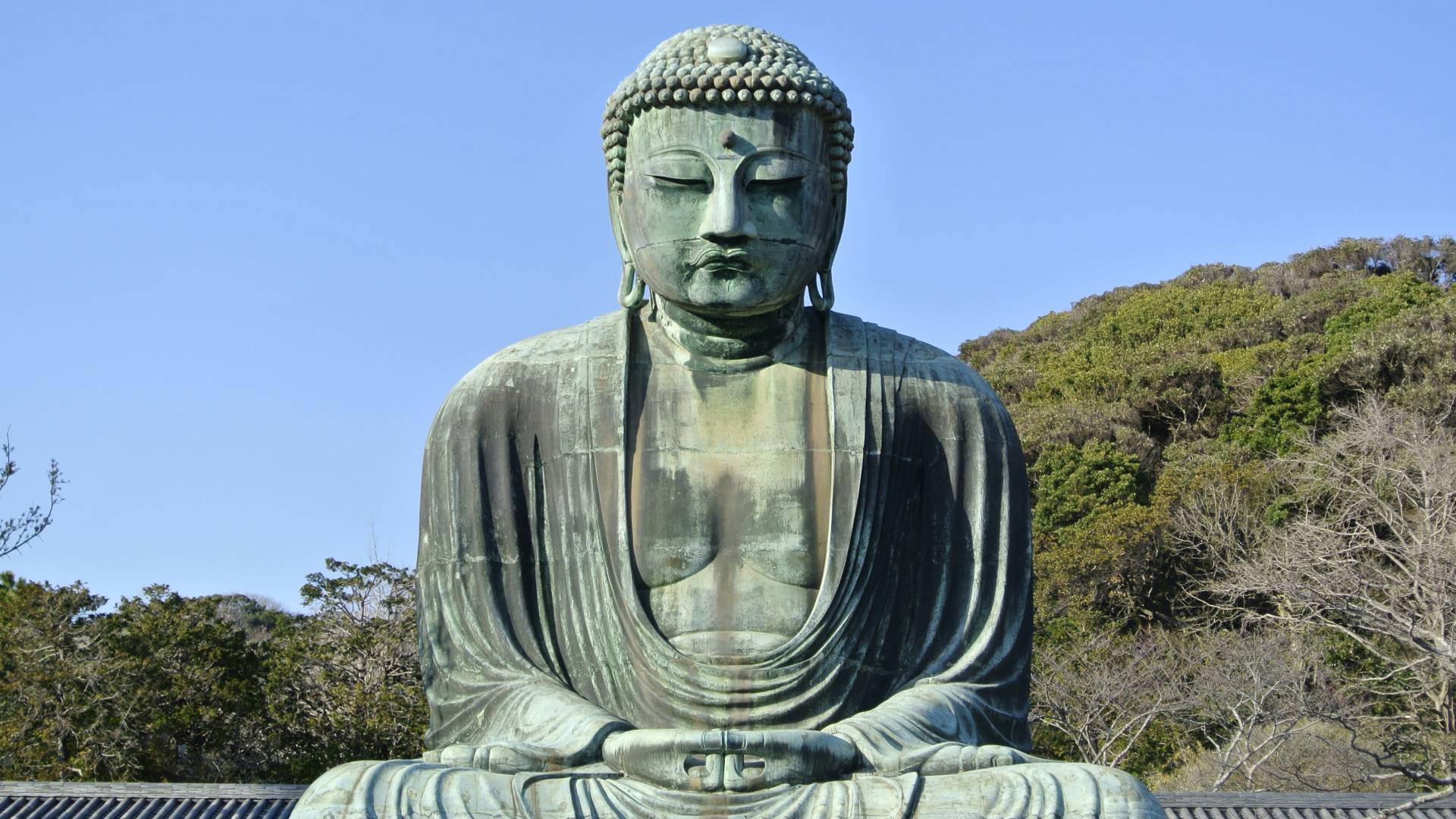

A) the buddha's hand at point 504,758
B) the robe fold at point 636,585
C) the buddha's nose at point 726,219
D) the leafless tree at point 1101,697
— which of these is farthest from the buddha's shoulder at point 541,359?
the leafless tree at point 1101,697

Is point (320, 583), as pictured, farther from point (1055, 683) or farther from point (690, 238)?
point (690, 238)

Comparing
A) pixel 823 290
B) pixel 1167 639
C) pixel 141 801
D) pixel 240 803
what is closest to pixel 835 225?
pixel 823 290

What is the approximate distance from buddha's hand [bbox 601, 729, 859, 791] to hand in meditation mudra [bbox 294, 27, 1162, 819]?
280 millimetres

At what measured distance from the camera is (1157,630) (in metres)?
30.5

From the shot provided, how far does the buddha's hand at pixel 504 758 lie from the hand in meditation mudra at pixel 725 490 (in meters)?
0.17

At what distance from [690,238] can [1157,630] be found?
24074mm

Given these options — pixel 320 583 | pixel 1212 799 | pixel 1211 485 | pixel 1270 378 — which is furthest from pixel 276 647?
pixel 1270 378

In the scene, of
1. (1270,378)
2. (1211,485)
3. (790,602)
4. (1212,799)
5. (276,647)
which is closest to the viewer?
(790,602)

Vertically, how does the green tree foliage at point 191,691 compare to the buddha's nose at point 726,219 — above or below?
below

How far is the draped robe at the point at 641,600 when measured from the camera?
A: 727 centimetres

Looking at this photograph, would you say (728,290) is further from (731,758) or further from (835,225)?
(731,758)

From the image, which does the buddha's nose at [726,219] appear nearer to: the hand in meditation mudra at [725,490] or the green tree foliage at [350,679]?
the hand in meditation mudra at [725,490]

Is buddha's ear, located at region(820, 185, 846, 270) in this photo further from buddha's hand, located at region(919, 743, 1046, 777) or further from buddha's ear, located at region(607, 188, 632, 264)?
buddha's hand, located at region(919, 743, 1046, 777)

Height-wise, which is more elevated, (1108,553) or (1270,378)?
(1270,378)
